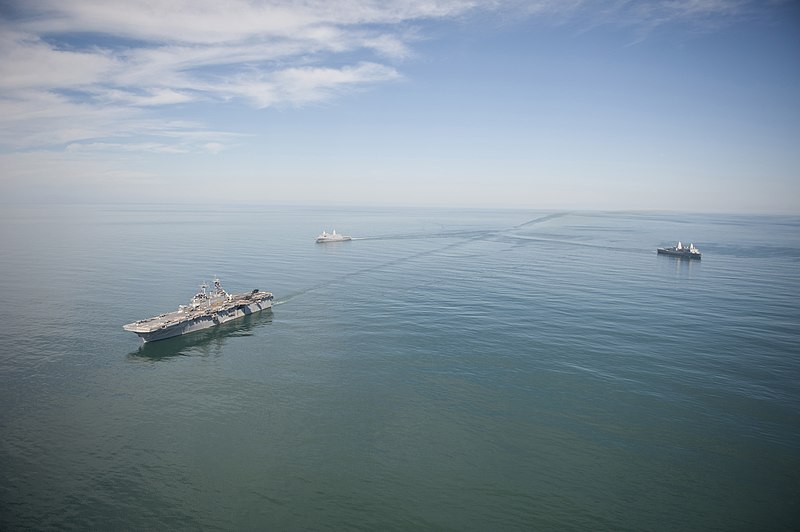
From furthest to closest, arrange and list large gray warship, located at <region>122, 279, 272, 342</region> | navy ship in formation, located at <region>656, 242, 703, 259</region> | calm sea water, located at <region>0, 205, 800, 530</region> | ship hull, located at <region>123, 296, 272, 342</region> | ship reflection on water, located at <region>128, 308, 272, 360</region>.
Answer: navy ship in formation, located at <region>656, 242, 703, 259</region> → large gray warship, located at <region>122, 279, 272, 342</region> → ship hull, located at <region>123, 296, 272, 342</region> → ship reflection on water, located at <region>128, 308, 272, 360</region> → calm sea water, located at <region>0, 205, 800, 530</region>

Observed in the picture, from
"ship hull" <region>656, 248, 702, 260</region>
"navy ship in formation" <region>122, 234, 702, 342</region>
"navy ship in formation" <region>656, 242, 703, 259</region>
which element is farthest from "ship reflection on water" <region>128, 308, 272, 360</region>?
"navy ship in formation" <region>656, 242, 703, 259</region>

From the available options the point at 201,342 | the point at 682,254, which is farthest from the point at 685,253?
the point at 201,342

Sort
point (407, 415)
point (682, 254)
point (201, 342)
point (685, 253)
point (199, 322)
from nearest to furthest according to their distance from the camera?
point (407, 415) → point (201, 342) → point (199, 322) → point (685, 253) → point (682, 254)

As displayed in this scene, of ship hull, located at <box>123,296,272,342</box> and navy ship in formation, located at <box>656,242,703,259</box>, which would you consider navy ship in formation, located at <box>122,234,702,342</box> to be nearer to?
ship hull, located at <box>123,296,272,342</box>

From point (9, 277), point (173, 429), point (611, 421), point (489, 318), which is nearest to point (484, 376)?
point (611, 421)

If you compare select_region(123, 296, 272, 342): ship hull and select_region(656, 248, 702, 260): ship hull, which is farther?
select_region(656, 248, 702, 260): ship hull

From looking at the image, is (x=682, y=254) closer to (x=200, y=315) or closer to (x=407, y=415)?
(x=407, y=415)

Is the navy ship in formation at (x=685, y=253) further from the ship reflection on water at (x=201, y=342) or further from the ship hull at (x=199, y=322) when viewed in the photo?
the ship reflection on water at (x=201, y=342)
